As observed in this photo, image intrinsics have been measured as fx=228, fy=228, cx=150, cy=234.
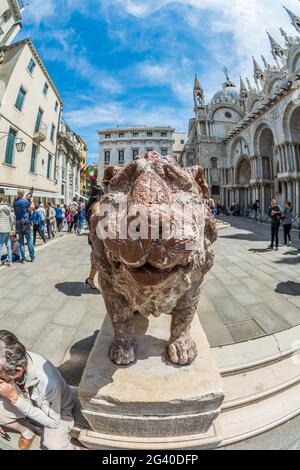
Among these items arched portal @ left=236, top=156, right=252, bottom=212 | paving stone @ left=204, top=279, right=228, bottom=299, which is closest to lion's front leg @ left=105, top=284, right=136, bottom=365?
paving stone @ left=204, top=279, right=228, bottom=299

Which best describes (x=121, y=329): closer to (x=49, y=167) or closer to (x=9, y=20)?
(x=49, y=167)

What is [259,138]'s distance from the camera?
74.6ft

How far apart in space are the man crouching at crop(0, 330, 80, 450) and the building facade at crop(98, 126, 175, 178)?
4639cm

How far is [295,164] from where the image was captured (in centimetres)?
1725

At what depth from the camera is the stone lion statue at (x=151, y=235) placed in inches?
36.7

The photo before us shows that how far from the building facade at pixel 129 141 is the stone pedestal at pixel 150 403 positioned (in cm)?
4647

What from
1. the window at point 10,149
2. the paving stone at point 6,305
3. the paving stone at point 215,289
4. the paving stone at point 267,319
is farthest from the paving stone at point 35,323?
the window at point 10,149

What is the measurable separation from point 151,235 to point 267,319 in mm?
2644

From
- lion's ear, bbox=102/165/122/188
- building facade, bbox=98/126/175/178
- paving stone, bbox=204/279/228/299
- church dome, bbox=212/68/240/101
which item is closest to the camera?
lion's ear, bbox=102/165/122/188

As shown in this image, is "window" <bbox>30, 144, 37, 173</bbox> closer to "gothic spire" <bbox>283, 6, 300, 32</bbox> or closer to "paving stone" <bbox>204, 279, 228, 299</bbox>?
"paving stone" <bbox>204, 279, 228, 299</bbox>

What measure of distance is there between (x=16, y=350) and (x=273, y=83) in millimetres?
27442

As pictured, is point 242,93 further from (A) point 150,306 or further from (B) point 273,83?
(A) point 150,306

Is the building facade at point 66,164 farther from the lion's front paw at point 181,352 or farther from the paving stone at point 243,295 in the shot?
the lion's front paw at point 181,352

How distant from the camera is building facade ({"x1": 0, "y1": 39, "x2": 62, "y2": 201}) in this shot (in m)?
13.5
